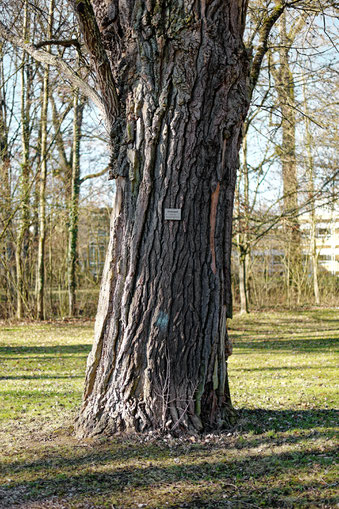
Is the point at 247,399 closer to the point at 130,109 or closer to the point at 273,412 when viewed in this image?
the point at 273,412

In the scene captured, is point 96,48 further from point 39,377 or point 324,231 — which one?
point 324,231

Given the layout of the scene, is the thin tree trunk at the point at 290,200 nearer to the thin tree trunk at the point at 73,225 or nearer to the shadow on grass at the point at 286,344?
the shadow on grass at the point at 286,344

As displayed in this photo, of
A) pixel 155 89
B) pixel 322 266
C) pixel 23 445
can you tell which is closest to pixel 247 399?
pixel 23 445

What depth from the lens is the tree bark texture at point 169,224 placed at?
5.05m

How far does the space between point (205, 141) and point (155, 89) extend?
2.14 feet

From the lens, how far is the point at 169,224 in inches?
201

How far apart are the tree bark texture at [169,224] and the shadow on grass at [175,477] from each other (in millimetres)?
468

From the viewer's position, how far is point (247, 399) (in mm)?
6836

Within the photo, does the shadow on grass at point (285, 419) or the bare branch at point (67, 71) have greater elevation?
the bare branch at point (67, 71)

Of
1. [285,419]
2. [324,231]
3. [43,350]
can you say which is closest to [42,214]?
[43,350]

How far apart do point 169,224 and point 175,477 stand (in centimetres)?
212

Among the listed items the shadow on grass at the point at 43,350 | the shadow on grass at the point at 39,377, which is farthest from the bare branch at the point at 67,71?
the shadow on grass at the point at 43,350

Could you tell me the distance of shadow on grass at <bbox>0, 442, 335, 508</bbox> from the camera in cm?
389

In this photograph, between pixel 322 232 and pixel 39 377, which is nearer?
pixel 39 377
